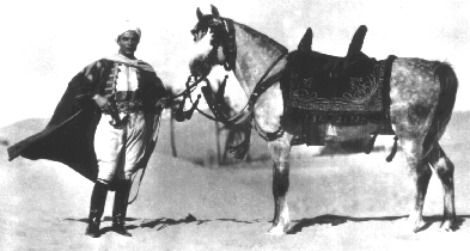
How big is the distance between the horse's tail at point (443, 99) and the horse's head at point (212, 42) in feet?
8.52

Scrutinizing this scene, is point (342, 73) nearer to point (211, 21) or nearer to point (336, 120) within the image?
point (336, 120)

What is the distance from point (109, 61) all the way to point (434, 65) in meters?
4.00

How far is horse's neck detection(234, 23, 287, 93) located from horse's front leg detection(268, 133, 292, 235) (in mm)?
800

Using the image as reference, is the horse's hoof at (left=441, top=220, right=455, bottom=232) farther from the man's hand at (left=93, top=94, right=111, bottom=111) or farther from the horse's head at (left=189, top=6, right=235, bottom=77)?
the man's hand at (left=93, top=94, right=111, bottom=111)

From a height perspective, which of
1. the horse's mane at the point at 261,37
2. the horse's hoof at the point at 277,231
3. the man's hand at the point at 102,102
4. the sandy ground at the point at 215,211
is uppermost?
the horse's mane at the point at 261,37

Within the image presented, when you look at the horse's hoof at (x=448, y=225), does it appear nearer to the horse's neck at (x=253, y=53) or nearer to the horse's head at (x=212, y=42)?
the horse's neck at (x=253, y=53)

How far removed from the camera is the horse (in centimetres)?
720

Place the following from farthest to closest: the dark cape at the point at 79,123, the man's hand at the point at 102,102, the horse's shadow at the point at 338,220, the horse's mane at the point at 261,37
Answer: the horse's mane at the point at 261,37
the horse's shadow at the point at 338,220
the dark cape at the point at 79,123
the man's hand at the point at 102,102

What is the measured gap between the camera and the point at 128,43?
7.27 m

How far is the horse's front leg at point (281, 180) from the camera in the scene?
728 centimetres

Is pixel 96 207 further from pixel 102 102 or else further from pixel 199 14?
pixel 199 14

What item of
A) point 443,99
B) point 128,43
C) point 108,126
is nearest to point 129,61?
point 128,43

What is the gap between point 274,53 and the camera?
25.0ft

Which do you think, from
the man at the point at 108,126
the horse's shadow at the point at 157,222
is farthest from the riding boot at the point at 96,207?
the horse's shadow at the point at 157,222
